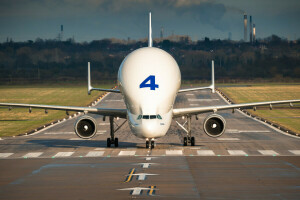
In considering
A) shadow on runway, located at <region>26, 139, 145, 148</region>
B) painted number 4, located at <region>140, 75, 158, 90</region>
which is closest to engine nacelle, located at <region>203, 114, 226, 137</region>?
shadow on runway, located at <region>26, 139, 145, 148</region>

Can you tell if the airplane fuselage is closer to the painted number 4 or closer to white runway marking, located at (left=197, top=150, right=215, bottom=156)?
the painted number 4

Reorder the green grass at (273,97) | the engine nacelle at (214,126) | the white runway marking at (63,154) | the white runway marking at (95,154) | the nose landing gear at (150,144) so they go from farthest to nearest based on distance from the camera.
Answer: the green grass at (273,97) < the engine nacelle at (214,126) < the nose landing gear at (150,144) < the white runway marking at (63,154) < the white runway marking at (95,154)

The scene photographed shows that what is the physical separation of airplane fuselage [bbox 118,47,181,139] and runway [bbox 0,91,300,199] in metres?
2.15

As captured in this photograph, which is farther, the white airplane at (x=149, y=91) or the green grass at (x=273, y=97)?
the green grass at (x=273, y=97)

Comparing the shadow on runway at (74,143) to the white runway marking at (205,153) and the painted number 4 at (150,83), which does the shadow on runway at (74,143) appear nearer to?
the white runway marking at (205,153)

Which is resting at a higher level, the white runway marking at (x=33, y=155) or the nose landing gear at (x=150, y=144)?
the nose landing gear at (x=150, y=144)

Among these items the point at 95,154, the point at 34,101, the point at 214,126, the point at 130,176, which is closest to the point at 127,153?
the point at 95,154

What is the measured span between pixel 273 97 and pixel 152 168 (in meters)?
77.5

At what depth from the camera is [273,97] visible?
107000 millimetres

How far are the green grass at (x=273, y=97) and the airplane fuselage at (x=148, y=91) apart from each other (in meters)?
23.2

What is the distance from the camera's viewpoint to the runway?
1023 inches

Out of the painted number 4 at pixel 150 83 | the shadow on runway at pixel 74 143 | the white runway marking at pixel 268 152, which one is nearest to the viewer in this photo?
the painted number 4 at pixel 150 83

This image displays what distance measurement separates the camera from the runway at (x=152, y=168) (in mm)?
25984

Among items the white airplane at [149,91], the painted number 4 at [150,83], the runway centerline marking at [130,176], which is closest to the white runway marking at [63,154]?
the white airplane at [149,91]
